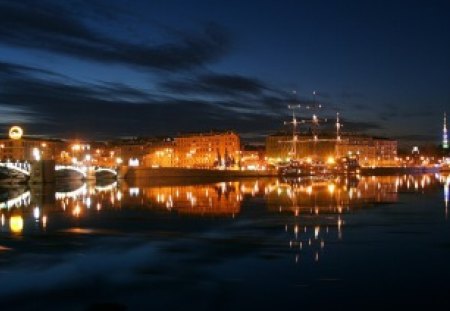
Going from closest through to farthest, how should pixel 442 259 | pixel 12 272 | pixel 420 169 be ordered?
pixel 12 272
pixel 442 259
pixel 420 169

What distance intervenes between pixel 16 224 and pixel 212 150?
480 feet

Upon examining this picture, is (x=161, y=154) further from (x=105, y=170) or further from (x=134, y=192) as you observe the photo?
(x=134, y=192)

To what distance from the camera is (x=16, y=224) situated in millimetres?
28250

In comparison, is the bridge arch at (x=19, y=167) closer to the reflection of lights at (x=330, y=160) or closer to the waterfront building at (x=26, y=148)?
the waterfront building at (x=26, y=148)

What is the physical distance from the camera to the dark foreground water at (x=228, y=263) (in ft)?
40.9

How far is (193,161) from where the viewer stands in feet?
577

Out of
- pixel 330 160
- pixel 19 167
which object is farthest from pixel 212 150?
pixel 19 167

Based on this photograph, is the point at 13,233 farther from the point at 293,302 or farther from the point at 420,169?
the point at 420,169

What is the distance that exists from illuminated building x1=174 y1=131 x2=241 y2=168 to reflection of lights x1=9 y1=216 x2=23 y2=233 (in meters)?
125

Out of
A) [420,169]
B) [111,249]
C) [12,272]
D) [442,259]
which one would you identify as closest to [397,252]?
[442,259]

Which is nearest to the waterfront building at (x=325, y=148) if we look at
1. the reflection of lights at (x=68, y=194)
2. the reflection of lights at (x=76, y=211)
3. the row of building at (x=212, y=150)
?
the row of building at (x=212, y=150)

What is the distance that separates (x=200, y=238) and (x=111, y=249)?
371 centimetres

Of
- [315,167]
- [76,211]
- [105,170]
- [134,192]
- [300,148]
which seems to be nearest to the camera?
[76,211]

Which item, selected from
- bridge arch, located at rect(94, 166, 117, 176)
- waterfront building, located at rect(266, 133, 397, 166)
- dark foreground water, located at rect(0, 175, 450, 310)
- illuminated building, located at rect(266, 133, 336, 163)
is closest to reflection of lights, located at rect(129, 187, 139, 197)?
dark foreground water, located at rect(0, 175, 450, 310)
